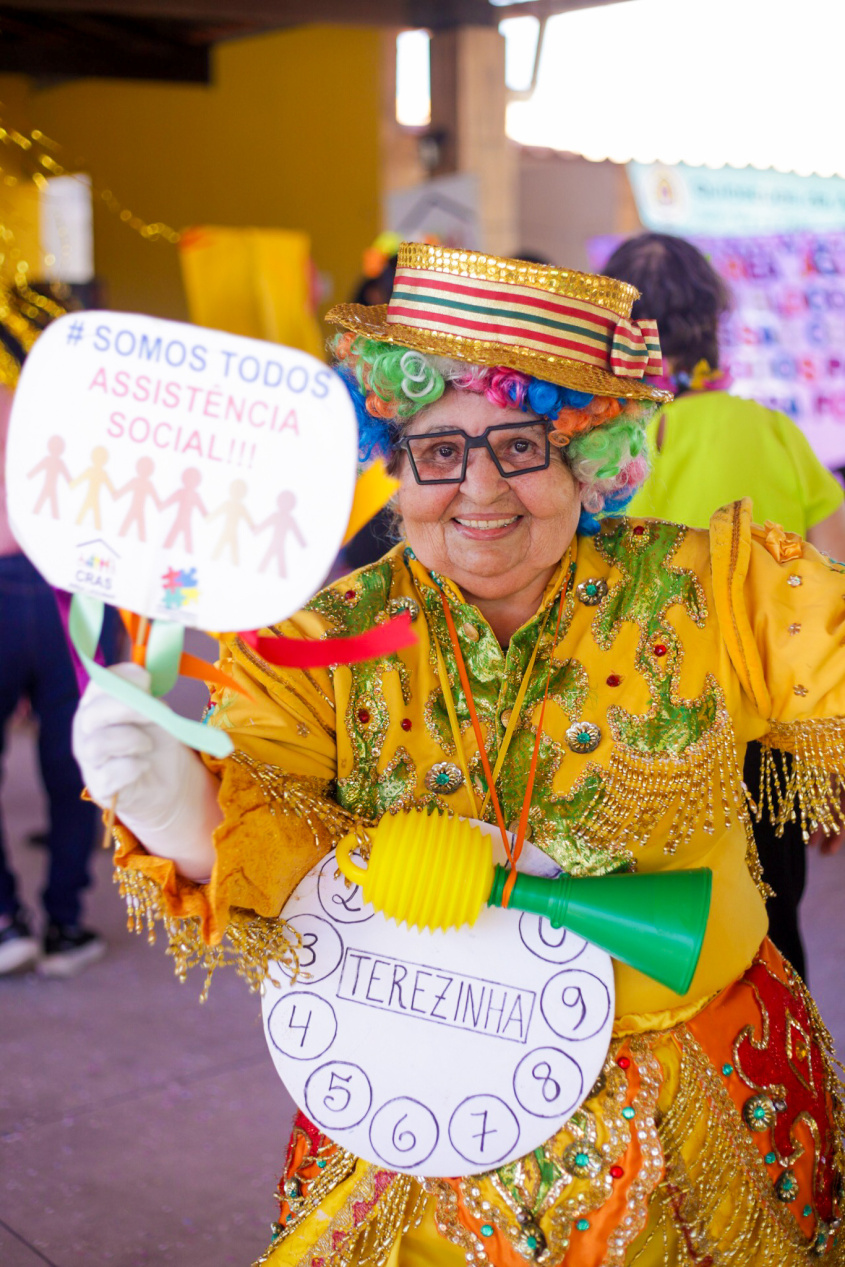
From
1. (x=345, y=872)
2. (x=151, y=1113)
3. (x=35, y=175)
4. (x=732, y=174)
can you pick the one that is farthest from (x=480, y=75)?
(x=345, y=872)

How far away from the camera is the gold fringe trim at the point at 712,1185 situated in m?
1.41

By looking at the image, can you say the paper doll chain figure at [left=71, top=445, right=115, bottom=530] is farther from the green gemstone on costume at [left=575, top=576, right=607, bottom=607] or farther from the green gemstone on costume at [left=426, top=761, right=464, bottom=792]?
the green gemstone on costume at [left=575, top=576, right=607, bottom=607]

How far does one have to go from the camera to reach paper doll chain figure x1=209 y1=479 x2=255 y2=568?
1150 millimetres

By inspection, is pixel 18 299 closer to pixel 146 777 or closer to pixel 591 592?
pixel 591 592

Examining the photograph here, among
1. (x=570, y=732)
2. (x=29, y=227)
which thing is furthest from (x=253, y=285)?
(x=570, y=732)

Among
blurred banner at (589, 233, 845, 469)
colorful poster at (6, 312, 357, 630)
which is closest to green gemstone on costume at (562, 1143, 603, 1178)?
colorful poster at (6, 312, 357, 630)

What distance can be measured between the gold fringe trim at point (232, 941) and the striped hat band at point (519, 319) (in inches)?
27.9

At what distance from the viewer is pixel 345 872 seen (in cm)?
138

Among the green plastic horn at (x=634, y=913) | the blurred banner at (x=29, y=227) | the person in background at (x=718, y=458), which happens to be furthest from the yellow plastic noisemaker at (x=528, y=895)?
the blurred banner at (x=29, y=227)

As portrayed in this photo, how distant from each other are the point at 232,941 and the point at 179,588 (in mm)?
436

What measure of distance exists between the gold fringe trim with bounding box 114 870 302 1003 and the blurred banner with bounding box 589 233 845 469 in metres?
2.99

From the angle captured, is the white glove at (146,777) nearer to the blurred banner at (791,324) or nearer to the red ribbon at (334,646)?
the red ribbon at (334,646)

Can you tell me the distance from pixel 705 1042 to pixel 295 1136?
511 mm

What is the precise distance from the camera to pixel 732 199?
16.4ft
